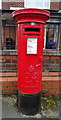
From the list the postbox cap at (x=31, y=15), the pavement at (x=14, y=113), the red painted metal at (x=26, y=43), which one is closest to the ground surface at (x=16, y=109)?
the pavement at (x=14, y=113)

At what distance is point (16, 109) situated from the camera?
8.39 ft

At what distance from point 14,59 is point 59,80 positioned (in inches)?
50.9

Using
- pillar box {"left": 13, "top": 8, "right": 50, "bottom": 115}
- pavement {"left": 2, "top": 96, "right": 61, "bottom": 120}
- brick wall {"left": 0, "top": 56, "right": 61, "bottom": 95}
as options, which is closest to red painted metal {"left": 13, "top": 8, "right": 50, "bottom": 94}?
pillar box {"left": 13, "top": 8, "right": 50, "bottom": 115}

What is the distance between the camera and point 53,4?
410 inches

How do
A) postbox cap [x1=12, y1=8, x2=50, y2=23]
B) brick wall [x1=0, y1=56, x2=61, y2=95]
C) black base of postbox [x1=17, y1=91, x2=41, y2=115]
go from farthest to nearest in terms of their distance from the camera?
brick wall [x1=0, y1=56, x2=61, y2=95], black base of postbox [x1=17, y1=91, x2=41, y2=115], postbox cap [x1=12, y1=8, x2=50, y2=23]

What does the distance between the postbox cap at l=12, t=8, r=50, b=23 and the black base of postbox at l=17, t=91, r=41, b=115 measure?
144 cm

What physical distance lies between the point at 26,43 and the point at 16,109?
1455mm

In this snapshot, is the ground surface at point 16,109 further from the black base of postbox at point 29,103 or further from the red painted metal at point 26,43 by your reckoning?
the red painted metal at point 26,43

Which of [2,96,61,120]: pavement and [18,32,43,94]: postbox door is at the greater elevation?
[18,32,43,94]: postbox door

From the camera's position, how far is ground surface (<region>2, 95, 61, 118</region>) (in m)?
2.37

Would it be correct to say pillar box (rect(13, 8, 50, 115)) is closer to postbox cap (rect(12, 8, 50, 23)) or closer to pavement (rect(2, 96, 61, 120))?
postbox cap (rect(12, 8, 50, 23))

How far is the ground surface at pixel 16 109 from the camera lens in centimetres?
237

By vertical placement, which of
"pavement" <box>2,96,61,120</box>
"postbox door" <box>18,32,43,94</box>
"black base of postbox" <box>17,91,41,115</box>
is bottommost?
"pavement" <box>2,96,61,120</box>

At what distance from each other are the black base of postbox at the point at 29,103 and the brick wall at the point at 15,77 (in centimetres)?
63
